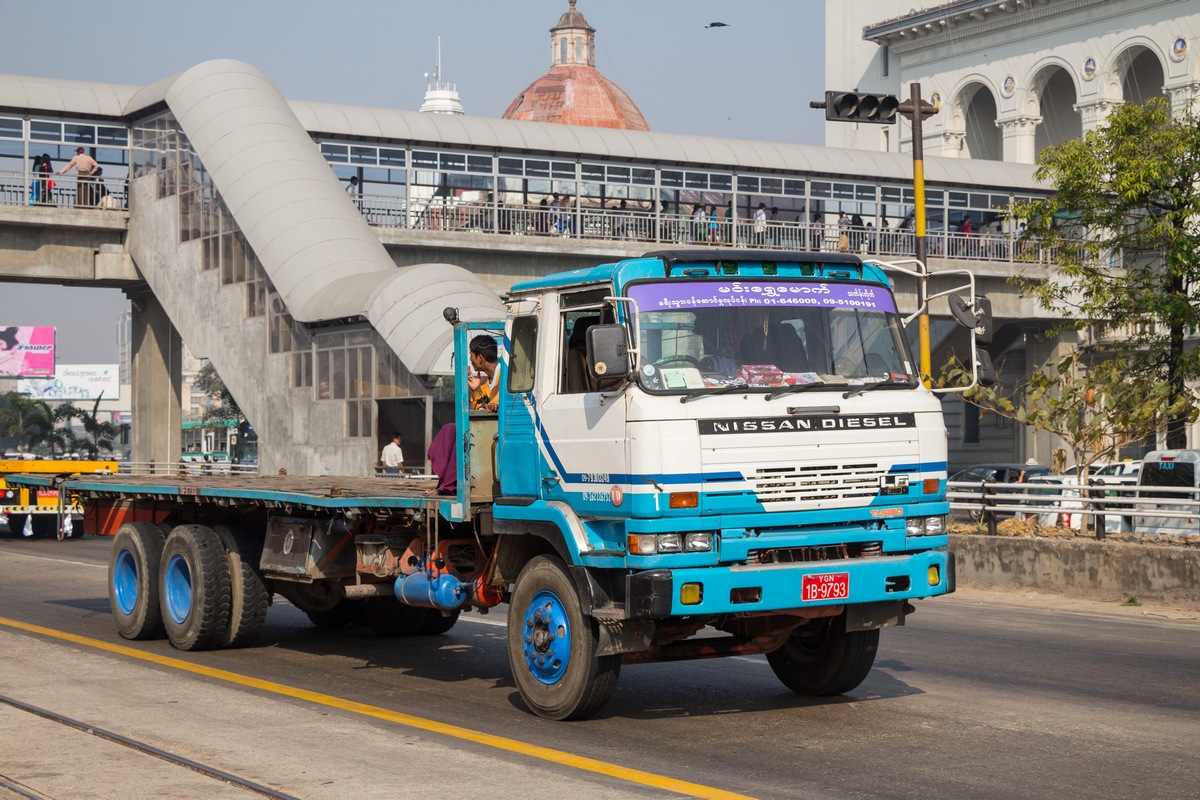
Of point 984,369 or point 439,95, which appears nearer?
point 984,369

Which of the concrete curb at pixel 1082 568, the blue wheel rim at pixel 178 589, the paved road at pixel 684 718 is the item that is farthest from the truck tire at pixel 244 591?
the concrete curb at pixel 1082 568

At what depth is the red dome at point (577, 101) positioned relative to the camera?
12719 centimetres

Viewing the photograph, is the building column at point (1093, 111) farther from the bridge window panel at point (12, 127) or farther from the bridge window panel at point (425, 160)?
the bridge window panel at point (12, 127)

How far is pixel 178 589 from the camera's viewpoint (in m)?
13.0

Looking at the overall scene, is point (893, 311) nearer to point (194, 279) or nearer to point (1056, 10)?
point (194, 279)

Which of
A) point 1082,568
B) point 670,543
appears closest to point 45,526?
point 1082,568

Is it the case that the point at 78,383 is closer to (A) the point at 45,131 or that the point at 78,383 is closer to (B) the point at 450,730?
(A) the point at 45,131

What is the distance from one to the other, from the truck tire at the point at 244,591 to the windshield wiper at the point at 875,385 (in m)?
5.62

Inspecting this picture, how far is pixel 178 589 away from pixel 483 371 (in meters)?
4.34

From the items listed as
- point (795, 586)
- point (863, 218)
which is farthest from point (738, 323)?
point (863, 218)

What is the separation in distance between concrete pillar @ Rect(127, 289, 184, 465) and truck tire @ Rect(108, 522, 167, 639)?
3008 centimetres

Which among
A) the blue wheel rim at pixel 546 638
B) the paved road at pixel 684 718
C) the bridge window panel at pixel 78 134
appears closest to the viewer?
the paved road at pixel 684 718

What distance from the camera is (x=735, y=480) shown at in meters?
8.56

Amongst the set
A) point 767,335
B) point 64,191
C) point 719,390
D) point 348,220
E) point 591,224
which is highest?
point 64,191
